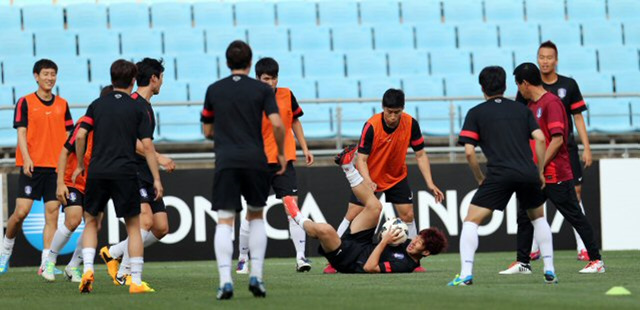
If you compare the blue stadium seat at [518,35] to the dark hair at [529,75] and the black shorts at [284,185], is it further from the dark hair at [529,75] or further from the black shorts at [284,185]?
the dark hair at [529,75]

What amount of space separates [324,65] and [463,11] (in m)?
3.16

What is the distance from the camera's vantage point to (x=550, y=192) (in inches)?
417

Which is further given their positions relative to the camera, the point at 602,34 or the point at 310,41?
the point at 602,34

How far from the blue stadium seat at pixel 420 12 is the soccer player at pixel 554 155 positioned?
1059 cm

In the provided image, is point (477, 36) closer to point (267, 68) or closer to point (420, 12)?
point (420, 12)

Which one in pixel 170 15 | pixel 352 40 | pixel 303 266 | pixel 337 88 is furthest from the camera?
pixel 170 15

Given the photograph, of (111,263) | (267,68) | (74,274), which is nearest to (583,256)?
(267,68)

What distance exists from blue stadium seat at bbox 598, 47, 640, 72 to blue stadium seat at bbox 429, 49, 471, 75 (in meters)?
2.52

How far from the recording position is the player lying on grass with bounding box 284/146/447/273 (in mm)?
10578

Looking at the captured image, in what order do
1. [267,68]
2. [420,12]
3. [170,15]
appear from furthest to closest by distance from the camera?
[420,12] < [170,15] < [267,68]

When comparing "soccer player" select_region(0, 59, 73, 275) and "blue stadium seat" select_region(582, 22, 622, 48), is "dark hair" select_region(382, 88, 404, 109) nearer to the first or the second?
"soccer player" select_region(0, 59, 73, 275)

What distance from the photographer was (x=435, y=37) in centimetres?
2102

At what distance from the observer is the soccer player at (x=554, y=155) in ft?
33.2

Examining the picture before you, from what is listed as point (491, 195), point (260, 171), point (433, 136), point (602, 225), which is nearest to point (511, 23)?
point (433, 136)
